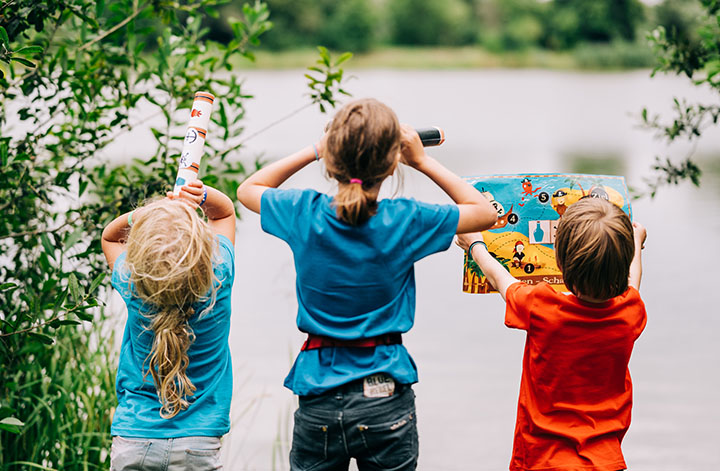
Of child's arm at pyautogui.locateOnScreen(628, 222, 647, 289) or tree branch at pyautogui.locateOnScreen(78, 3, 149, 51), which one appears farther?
tree branch at pyautogui.locateOnScreen(78, 3, 149, 51)

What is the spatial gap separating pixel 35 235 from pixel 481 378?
3.15 metres

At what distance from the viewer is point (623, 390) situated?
80.1 inches

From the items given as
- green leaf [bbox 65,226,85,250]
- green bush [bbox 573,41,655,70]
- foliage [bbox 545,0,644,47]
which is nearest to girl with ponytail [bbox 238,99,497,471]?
green leaf [bbox 65,226,85,250]

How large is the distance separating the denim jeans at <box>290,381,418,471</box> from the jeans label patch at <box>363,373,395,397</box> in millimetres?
12

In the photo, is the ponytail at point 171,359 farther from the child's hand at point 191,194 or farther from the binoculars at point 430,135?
the binoculars at point 430,135

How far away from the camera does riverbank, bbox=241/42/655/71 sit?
26.5 meters

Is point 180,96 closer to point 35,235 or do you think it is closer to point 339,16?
point 35,235

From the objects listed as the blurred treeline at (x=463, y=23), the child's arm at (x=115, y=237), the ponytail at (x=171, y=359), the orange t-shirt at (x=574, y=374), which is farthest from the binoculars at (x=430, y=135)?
the blurred treeline at (x=463, y=23)

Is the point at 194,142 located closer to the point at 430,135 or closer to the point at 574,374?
the point at 430,135

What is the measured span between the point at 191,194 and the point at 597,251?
1.05 m

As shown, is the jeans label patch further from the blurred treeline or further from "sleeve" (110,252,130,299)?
the blurred treeline

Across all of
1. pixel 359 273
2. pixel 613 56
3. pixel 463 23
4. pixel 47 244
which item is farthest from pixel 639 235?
pixel 463 23

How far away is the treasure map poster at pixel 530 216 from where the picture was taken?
231 cm

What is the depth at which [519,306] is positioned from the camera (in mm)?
1987
